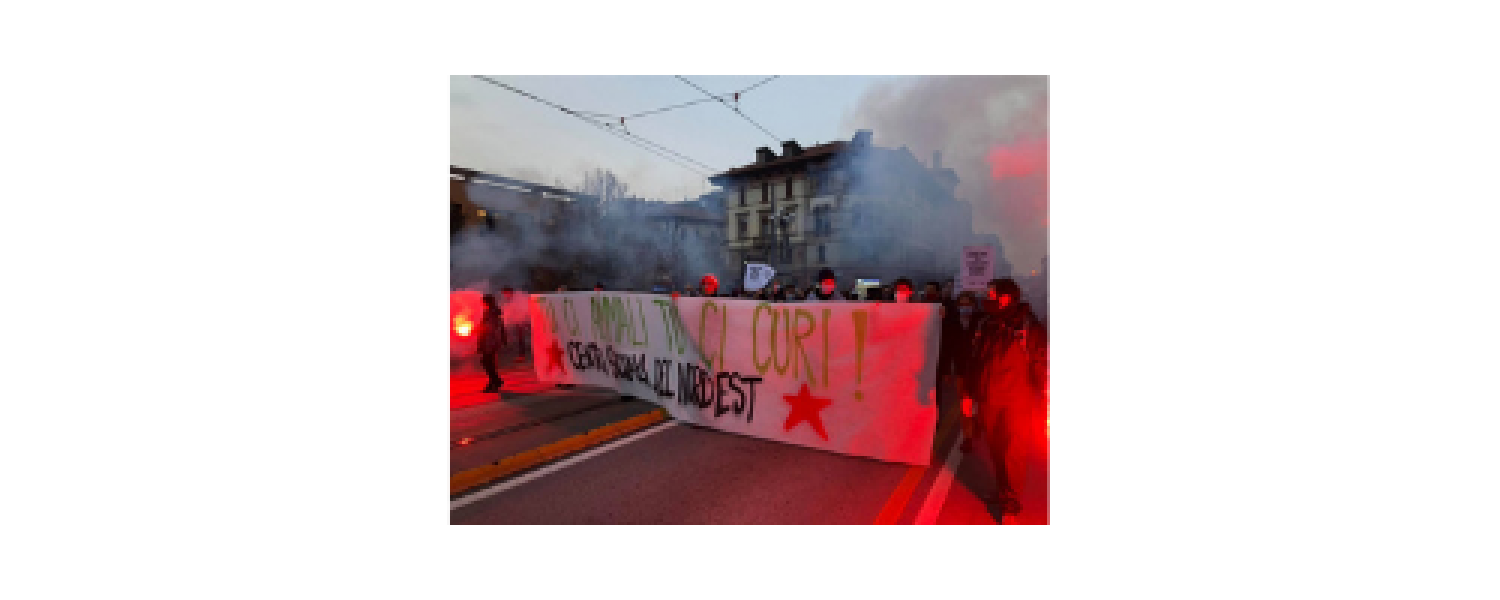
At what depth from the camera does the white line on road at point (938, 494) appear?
316cm

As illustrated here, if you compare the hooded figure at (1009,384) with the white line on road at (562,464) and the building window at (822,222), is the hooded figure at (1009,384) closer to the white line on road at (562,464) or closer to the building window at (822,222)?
the white line on road at (562,464)

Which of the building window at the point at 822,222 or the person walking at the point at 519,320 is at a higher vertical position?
the building window at the point at 822,222

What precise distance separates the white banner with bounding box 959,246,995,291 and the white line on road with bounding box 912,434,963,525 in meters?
3.29

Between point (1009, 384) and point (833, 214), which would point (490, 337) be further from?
point (833, 214)

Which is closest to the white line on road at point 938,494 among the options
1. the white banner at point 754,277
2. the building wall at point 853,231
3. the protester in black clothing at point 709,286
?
the protester in black clothing at point 709,286

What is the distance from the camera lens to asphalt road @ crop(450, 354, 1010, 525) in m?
3.19

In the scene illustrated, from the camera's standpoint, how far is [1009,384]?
3.24 meters

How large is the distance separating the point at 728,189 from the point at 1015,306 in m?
20.1

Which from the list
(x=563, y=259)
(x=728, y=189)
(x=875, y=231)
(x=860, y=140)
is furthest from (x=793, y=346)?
(x=728, y=189)

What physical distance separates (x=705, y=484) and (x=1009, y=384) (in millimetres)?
2010

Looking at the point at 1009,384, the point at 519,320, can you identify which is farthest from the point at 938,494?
the point at 519,320

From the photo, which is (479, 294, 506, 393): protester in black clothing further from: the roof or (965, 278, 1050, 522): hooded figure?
the roof

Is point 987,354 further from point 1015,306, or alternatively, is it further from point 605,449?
point 605,449

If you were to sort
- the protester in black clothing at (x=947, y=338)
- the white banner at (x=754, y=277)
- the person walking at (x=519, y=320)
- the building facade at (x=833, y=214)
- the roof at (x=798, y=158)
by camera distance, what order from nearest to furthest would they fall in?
the protester in black clothing at (x=947, y=338)
the white banner at (x=754, y=277)
the person walking at (x=519, y=320)
the building facade at (x=833, y=214)
the roof at (x=798, y=158)
